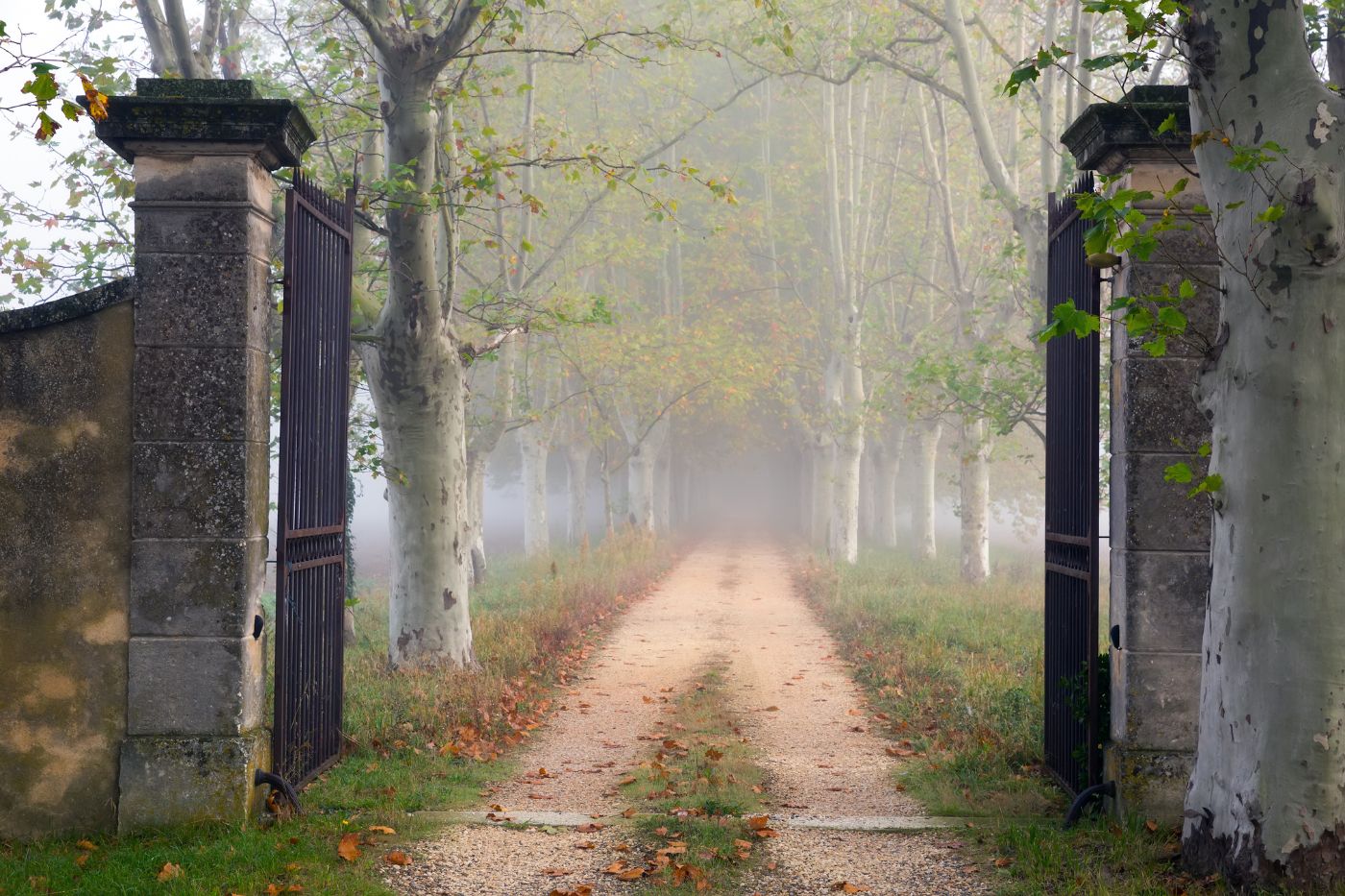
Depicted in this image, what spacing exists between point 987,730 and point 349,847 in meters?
4.71

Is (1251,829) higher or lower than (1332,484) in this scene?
lower

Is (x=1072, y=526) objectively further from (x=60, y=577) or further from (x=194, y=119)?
(x=60, y=577)

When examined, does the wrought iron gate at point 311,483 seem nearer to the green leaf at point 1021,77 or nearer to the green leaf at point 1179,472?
the green leaf at point 1021,77

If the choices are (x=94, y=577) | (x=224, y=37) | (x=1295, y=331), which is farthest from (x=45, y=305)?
(x=224, y=37)

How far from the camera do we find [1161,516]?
6.22 metres

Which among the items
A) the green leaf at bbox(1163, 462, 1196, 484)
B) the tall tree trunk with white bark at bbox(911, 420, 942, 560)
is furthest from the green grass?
the tall tree trunk with white bark at bbox(911, 420, 942, 560)

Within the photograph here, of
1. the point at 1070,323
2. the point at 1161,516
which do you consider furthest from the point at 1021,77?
the point at 1161,516

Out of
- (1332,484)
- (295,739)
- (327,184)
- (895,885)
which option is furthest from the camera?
(327,184)

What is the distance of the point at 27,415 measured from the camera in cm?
604

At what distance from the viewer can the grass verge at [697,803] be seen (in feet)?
18.4

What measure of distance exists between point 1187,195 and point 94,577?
6.17 meters

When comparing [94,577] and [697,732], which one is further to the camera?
[697,732]

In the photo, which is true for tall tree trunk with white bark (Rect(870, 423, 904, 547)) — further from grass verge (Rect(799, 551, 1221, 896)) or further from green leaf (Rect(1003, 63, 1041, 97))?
green leaf (Rect(1003, 63, 1041, 97))

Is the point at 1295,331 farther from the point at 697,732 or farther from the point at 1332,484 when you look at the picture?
the point at 697,732
